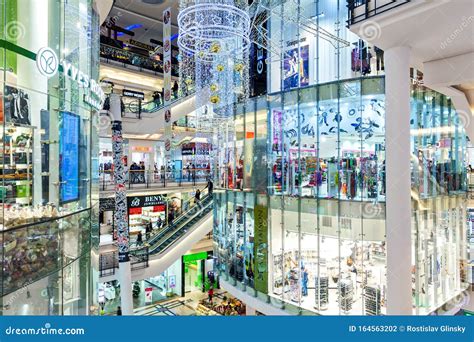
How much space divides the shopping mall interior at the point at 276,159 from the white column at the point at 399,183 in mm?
25

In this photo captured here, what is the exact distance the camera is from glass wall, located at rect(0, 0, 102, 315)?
405 cm

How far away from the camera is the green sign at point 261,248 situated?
10281 mm

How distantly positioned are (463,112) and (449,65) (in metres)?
2.67

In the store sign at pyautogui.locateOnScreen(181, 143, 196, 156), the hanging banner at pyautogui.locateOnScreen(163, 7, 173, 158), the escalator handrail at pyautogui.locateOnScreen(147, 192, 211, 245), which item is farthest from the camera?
the store sign at pyautogui.locateOnScreen(181, 143, 196, 156)

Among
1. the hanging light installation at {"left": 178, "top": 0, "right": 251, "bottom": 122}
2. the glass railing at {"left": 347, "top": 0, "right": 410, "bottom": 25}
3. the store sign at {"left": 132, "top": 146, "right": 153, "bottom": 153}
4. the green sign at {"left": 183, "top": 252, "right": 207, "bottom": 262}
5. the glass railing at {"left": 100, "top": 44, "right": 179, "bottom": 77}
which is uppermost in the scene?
the glass railing at {"left": 100, "top": 44, "right": 179, "bottom": 77}

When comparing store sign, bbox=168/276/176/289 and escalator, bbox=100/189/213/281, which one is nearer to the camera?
escalator, bbox=100/189/213/281

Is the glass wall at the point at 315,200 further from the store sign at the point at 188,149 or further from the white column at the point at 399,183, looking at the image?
the store sign at the point at 188,149

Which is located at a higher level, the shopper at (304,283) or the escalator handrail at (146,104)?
the escalator handrail at (146,104)

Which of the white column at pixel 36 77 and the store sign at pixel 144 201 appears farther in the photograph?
the store sign at pixel 144 201

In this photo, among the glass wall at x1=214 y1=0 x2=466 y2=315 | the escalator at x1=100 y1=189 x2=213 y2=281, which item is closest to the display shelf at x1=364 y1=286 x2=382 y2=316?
the glass wall at x1=214 y1=0 x2=466 y2=315

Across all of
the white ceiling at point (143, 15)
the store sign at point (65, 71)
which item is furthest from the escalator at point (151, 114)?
the store sign at point (65, 71)

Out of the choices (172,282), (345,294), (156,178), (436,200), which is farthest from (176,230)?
(436,200)

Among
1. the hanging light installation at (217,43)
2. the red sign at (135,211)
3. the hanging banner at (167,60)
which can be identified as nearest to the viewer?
the hanging light installation at (217,43)

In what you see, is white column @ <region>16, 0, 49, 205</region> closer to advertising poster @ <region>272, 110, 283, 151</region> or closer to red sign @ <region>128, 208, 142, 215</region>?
advertising poster @ <region>272, 110, 283, 151</region>
